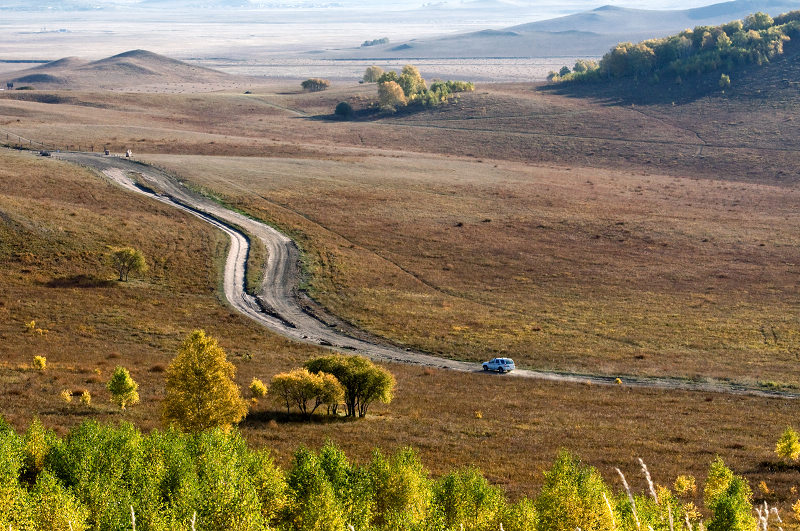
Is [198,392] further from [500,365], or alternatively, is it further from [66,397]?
[500,365]

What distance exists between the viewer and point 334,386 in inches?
1745

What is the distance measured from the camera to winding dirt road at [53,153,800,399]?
58.4 meters

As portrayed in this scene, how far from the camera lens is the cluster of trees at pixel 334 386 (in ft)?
145

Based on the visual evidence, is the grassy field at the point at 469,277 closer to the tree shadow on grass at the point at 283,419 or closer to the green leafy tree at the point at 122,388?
the tree shadow on grass at the point at 283,419

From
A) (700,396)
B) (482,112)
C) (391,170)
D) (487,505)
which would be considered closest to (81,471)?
(487,505)

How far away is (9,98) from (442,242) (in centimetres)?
13933

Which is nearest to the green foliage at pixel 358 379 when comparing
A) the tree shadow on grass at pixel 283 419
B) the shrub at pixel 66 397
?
the tree shadow on grass at pixel 283 419

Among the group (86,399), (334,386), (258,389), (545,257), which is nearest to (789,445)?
(334,386)

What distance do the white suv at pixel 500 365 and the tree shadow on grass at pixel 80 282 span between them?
36.9 m

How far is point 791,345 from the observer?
66.2 metres

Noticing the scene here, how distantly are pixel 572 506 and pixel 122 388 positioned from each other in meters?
25.5

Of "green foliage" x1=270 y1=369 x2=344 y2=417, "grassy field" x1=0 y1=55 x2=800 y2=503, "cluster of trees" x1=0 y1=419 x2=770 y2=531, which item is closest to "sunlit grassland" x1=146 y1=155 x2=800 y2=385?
"grassy field" x1=0 y1=55 x2=800 y2=503

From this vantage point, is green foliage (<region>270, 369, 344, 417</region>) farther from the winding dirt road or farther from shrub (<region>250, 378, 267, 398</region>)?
the winding dirt road

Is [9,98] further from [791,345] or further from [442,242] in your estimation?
[791,345]
